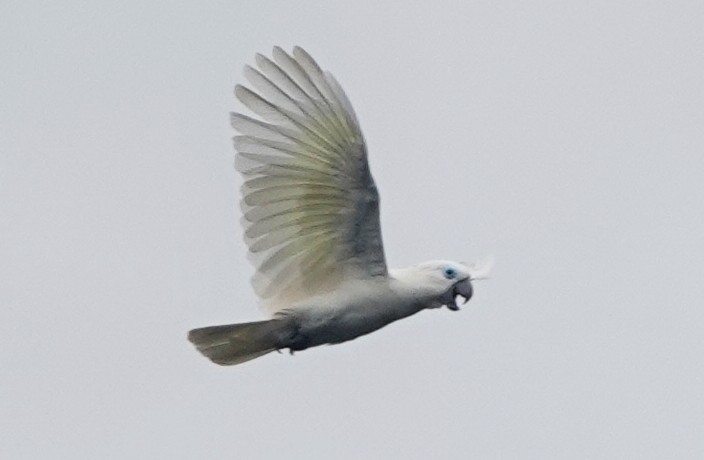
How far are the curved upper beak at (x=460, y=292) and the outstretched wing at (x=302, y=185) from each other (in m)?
0.44

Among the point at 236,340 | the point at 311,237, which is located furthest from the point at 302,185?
the point at 236,340

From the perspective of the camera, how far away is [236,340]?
8.76m

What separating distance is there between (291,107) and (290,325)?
116cm

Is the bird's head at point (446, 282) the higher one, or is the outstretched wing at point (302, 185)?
the outstretched wing at point (302, 185)

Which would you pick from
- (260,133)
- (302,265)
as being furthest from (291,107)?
(302,265)

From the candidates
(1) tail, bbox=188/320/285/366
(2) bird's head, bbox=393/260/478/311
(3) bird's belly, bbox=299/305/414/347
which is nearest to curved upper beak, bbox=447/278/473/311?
(2) bird's head, bbox=393/260/478/311

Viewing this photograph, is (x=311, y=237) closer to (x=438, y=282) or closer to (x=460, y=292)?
(x=438, y=282)

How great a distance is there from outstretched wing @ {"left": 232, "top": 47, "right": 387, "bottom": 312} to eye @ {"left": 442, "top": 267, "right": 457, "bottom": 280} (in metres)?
0.36

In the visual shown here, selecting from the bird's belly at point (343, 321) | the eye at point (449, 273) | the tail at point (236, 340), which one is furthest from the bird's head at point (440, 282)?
the tail at point (236, 340)

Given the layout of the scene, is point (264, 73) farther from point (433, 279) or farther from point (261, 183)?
point (433, 279)

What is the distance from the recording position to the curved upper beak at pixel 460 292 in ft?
29.5

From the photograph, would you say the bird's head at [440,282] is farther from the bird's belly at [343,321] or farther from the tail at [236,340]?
the tail at [236,340]

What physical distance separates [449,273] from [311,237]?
A: 2.53 ft

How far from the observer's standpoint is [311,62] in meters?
8.23
